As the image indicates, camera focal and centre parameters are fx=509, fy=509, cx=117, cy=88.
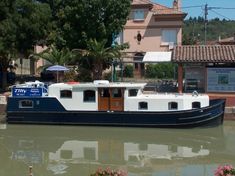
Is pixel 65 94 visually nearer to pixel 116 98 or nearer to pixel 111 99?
pixel 111 99

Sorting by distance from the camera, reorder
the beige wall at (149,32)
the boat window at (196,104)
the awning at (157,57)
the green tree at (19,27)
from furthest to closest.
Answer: the beige wall at (149,32) < the awning at (157,57) < the green tree at (19,27) < the boat window at (196,104)

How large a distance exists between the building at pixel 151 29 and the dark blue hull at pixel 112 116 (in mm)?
23313

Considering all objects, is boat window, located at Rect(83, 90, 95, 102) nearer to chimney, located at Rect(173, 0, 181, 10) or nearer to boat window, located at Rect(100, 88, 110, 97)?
boat window, located at Rect(100, 88, 110, 97)

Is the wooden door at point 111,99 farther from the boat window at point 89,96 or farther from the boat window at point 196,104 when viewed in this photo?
the boat window at point 196,104

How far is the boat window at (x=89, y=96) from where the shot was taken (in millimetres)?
26922

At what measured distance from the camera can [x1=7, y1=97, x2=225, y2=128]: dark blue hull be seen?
25891 millimetres

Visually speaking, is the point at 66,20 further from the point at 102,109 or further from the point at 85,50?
the point at 102,109

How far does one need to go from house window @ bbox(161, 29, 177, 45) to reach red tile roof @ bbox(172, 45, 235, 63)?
1897 centimetres

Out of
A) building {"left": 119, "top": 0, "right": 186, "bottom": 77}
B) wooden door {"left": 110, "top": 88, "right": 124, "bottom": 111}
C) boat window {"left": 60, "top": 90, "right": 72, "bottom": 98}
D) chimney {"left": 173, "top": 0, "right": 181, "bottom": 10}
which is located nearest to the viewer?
wooden door {"left": 110, "top": 88, "right": 124, "bottom": 111}

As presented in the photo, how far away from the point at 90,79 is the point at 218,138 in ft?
52.3

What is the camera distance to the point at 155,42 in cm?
5147

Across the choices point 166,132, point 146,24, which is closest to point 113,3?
point 146,24

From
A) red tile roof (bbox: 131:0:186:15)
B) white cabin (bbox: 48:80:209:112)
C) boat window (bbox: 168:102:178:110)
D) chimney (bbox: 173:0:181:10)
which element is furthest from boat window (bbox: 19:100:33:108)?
chimney (bbox: 173:0:181:10)

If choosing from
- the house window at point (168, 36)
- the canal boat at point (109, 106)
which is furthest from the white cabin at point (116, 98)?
the house window at point (168, 36)
